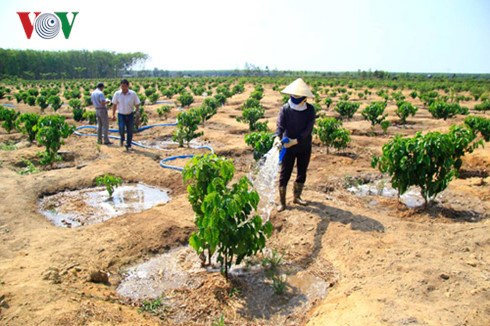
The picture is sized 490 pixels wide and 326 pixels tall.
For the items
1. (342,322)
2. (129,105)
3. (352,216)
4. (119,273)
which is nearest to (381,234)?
(352,216)

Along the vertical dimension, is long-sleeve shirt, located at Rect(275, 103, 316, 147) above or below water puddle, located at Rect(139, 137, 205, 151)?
above

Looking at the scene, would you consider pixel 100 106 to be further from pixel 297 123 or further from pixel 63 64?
pixel 63 64

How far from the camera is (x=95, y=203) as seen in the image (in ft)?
21.7

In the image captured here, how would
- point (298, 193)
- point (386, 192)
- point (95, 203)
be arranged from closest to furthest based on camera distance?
point (298, 193) → point (95, 203) → point (386, 192)

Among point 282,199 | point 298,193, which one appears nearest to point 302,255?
point 282,199

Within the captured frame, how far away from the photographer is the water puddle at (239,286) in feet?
12.7

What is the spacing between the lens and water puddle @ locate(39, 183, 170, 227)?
5.97m

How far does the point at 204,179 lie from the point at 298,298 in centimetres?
161

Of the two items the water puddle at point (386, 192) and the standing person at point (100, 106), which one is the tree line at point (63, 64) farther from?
the water puddle at point (386, 192)

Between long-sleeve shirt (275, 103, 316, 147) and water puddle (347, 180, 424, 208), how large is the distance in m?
2.28

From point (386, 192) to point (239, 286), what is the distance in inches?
168

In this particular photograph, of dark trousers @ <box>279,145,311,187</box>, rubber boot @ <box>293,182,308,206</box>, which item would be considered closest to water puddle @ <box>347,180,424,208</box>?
rubber boot @ <box>293,182,308,206</box>

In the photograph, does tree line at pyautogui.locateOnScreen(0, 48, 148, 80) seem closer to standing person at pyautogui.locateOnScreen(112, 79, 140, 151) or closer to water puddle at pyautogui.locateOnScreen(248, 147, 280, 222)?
standing person at pyautogui.locateOnScreen(112, 79, 140, 151)

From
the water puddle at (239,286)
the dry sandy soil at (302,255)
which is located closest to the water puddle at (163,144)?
the dry sandy soil at (302,255)
